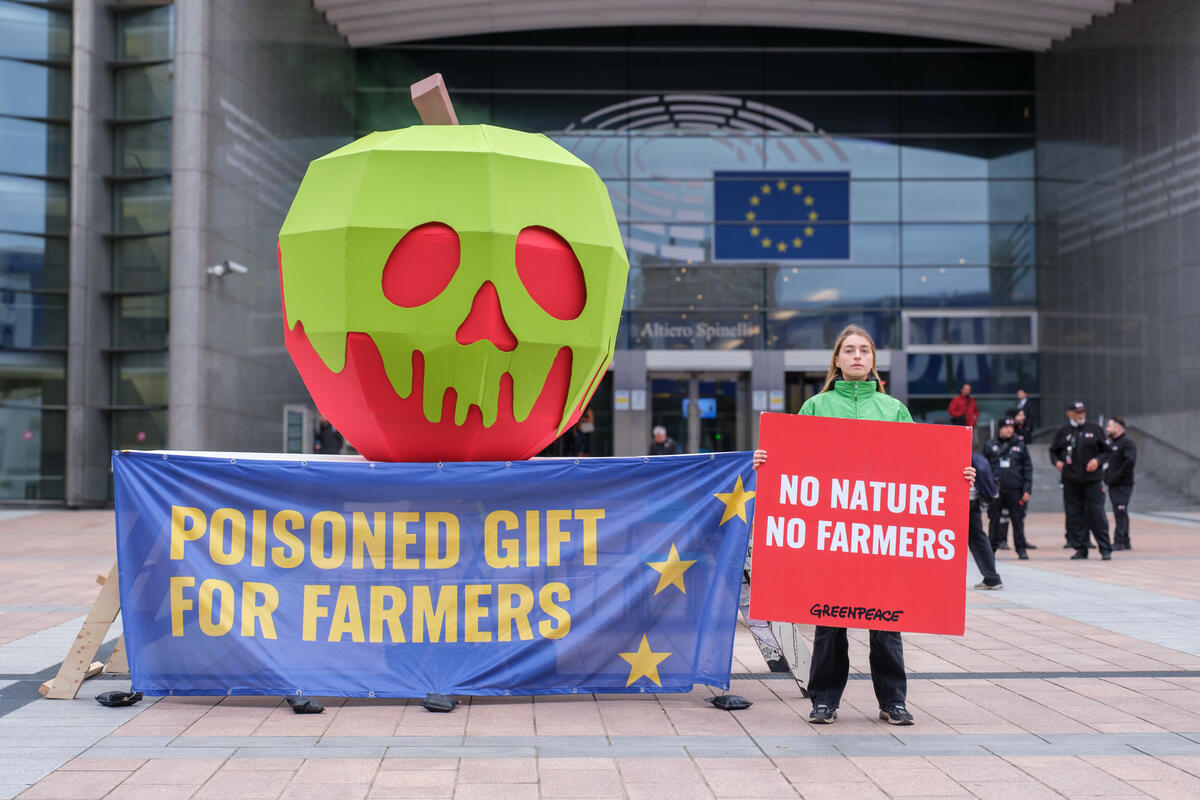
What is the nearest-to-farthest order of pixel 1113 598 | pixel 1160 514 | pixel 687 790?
pixel 687 790, pixel 1113 598, pixel 1160 514

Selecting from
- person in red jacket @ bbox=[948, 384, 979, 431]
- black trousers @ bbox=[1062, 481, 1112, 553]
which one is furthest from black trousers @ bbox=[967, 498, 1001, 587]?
person in red jacket @ bbox=[948, 384, 979, 431]

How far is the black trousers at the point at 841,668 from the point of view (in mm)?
5078

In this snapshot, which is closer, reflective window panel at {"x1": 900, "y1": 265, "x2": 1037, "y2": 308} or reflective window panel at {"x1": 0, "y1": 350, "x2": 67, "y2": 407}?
Result: reflective window panel at {"x1": 0, "y1": 350, "x2": 67, "y2": 407}

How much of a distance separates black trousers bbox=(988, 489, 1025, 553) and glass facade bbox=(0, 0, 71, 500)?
645 inches

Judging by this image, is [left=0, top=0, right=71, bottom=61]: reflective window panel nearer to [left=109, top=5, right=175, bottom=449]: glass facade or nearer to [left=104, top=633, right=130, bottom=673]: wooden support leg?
[left=109, top=5, right=175, bottom=449]: glass facade

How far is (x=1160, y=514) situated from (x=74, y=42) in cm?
2164

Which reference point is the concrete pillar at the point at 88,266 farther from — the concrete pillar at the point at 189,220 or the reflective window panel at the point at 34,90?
the concrete pillar at the point at 189,220

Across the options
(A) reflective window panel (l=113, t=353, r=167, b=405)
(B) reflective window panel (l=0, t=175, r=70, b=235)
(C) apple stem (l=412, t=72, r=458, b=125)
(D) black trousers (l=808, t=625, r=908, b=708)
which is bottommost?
(D) black trousers (l=808, t=625, r=908, b=708)

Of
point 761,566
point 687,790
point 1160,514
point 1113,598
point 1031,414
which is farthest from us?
point 1031,414

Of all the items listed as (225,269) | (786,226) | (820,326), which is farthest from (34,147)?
(820,326)

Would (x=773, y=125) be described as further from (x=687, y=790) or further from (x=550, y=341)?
(x=687, y=790)

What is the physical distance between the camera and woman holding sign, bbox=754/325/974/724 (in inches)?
199

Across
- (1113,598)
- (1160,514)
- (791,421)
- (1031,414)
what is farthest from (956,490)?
(1031,414)

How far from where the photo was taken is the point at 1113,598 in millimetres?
9344
